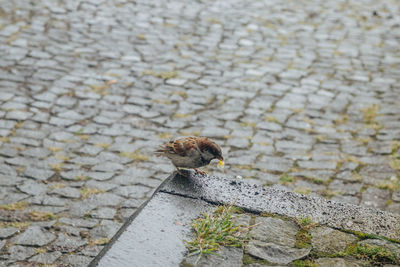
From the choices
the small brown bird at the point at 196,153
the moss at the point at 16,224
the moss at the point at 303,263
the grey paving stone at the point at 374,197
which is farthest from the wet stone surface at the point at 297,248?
the moss at the point at 16,224

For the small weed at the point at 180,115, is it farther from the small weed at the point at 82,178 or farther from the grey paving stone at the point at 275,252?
the grey paving stone at the point at 275,252

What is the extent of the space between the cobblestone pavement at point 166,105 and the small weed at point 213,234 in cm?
153

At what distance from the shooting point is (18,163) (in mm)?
5824

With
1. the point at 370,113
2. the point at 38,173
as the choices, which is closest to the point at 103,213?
the point at 38,173

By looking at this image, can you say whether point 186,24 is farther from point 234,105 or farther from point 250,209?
point 250,209

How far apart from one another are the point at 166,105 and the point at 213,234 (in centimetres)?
433

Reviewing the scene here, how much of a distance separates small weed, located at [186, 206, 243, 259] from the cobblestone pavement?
5.01ft

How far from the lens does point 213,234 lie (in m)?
3.21

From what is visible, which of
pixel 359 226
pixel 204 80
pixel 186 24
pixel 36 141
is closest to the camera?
pixel 359 226

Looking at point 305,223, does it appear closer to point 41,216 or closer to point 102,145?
point 41,216

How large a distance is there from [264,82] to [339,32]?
10.4 ft

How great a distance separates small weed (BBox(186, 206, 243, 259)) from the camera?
10.2 feet

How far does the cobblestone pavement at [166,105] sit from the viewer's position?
17.5ft

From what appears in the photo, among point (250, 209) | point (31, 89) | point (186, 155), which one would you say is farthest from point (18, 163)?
point (250, 209)
